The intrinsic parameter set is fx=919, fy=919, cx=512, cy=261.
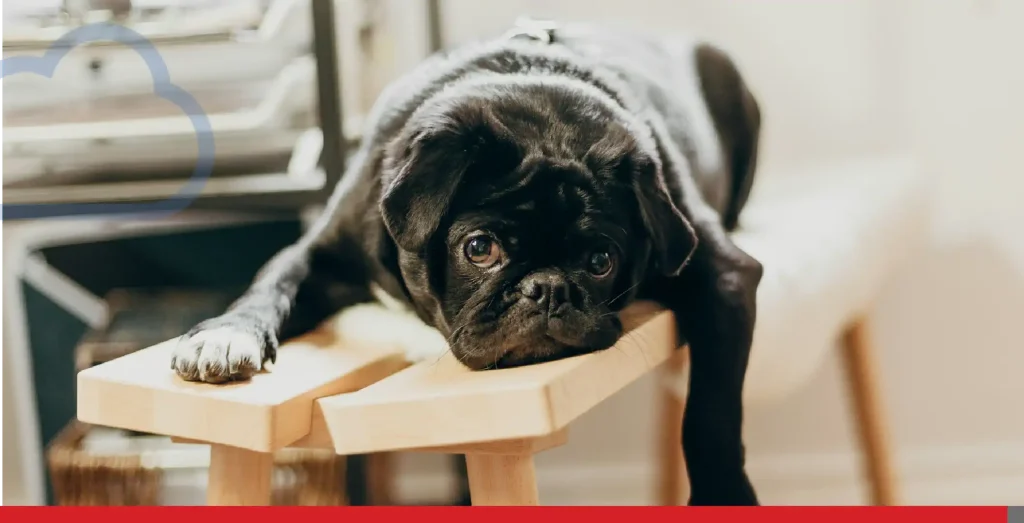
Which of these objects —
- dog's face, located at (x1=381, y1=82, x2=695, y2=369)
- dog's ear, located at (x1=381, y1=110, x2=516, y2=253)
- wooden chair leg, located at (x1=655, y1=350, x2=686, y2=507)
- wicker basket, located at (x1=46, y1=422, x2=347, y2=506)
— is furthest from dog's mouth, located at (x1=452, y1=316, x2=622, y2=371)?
wooden chair leg, located at (x1=655, y1=350, x2=686, y2=507)

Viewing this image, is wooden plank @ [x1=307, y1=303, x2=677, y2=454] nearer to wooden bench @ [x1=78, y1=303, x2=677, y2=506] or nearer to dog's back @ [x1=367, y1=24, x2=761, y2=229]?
wooden bench @ [x1=78, y1=303, x2=677, y2=506]

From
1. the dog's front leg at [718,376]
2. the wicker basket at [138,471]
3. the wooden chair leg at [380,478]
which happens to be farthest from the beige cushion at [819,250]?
the wooden chair leg at [380,478]

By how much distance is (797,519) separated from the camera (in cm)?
65

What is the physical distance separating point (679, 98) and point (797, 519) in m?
0.57

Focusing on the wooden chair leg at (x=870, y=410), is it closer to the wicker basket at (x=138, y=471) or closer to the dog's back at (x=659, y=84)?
the dog's back at (x=659, y=84)

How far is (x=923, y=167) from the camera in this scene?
1368 mm

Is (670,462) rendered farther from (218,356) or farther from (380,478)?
(218,356)

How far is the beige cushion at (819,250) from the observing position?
84 cm

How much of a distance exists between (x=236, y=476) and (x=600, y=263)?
1.05 feet

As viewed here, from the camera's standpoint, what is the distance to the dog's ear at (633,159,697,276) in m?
0.74

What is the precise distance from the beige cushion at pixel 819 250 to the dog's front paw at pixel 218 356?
417 mm

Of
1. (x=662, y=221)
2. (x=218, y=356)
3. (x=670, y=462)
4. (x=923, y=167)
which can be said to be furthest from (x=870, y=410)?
(x=218, y=356)

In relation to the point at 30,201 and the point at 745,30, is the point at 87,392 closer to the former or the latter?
the point at 30,201

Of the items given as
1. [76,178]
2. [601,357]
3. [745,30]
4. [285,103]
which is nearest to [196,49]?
[285,103]
